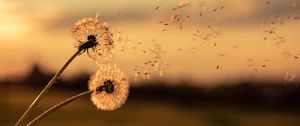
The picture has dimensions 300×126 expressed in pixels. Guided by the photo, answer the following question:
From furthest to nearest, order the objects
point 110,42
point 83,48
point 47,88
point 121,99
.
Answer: point 121,99 < point 110,42 < point 83,48 < point 47,88

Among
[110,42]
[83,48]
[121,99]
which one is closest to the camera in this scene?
[83,48]

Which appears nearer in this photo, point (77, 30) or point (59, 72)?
point (59, 72)

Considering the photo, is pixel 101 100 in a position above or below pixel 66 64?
below

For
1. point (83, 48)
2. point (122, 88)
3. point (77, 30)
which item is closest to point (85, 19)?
point (77, 30)

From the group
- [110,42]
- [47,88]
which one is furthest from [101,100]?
[47,88]

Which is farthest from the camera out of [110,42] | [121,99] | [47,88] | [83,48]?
[121,99]

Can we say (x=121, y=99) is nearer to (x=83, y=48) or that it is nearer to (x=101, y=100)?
(x=101, y=100)

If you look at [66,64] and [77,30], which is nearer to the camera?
[66,64]

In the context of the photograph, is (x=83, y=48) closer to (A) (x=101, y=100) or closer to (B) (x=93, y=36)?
(B) (x=93, y=36)

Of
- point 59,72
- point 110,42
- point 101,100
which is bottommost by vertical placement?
point 101,100

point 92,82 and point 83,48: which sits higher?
point 83,48
